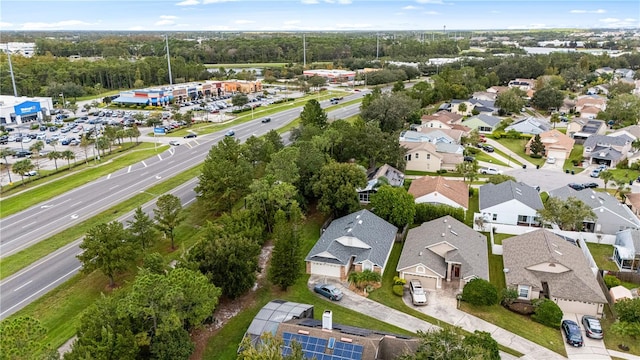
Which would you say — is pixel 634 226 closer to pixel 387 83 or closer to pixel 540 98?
pixel 540 98

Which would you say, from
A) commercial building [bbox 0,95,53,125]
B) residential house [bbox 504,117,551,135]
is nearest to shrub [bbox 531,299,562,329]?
residential house [bbox 504,117,551,135]

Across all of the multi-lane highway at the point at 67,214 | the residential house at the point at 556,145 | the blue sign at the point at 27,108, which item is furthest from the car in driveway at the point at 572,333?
the blue sign at the point at 27,108

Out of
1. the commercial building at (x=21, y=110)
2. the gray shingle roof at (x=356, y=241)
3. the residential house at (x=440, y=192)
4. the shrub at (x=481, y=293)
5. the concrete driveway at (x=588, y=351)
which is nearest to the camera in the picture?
the concrete driveway at (x=588, y=351)

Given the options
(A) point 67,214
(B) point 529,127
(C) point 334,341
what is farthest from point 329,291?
(B) point 529,127

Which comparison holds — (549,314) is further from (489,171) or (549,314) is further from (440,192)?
(489,171)

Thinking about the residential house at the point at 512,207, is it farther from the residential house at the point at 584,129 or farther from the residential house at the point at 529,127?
the residential house at the point at 584,129
